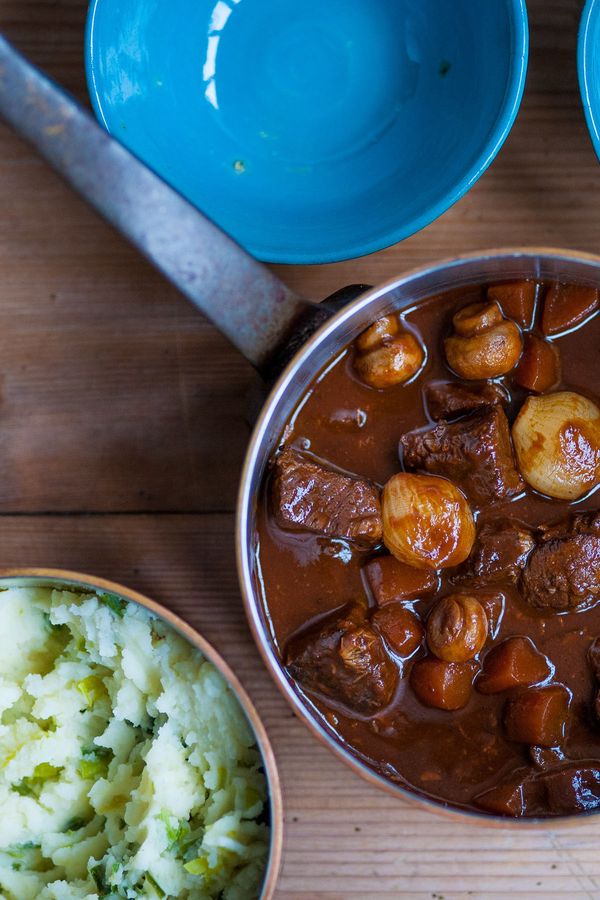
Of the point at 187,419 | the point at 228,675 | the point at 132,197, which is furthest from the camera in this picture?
the point at 187,419

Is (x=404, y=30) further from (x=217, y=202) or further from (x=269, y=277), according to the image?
(x=269, y=277)

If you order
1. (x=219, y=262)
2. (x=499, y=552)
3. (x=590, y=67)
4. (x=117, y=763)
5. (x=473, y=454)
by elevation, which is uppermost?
(x=590, y=67)

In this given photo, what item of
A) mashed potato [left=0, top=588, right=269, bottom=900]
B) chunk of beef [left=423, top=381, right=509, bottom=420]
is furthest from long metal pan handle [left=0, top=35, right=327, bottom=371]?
mashed potato [left=0, top=588, right=269, bottom=900]

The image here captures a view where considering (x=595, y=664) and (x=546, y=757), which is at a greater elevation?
(x=595, y=664)

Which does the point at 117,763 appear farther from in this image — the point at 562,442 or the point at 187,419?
the point at 562,442

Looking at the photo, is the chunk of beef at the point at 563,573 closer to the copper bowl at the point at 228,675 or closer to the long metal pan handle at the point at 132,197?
the copper bowl at the point at 228,675

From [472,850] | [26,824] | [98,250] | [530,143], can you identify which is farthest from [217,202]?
[472,850]

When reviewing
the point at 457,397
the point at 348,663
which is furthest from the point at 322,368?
the point at 348,663

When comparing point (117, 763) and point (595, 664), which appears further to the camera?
point (117, 763)
